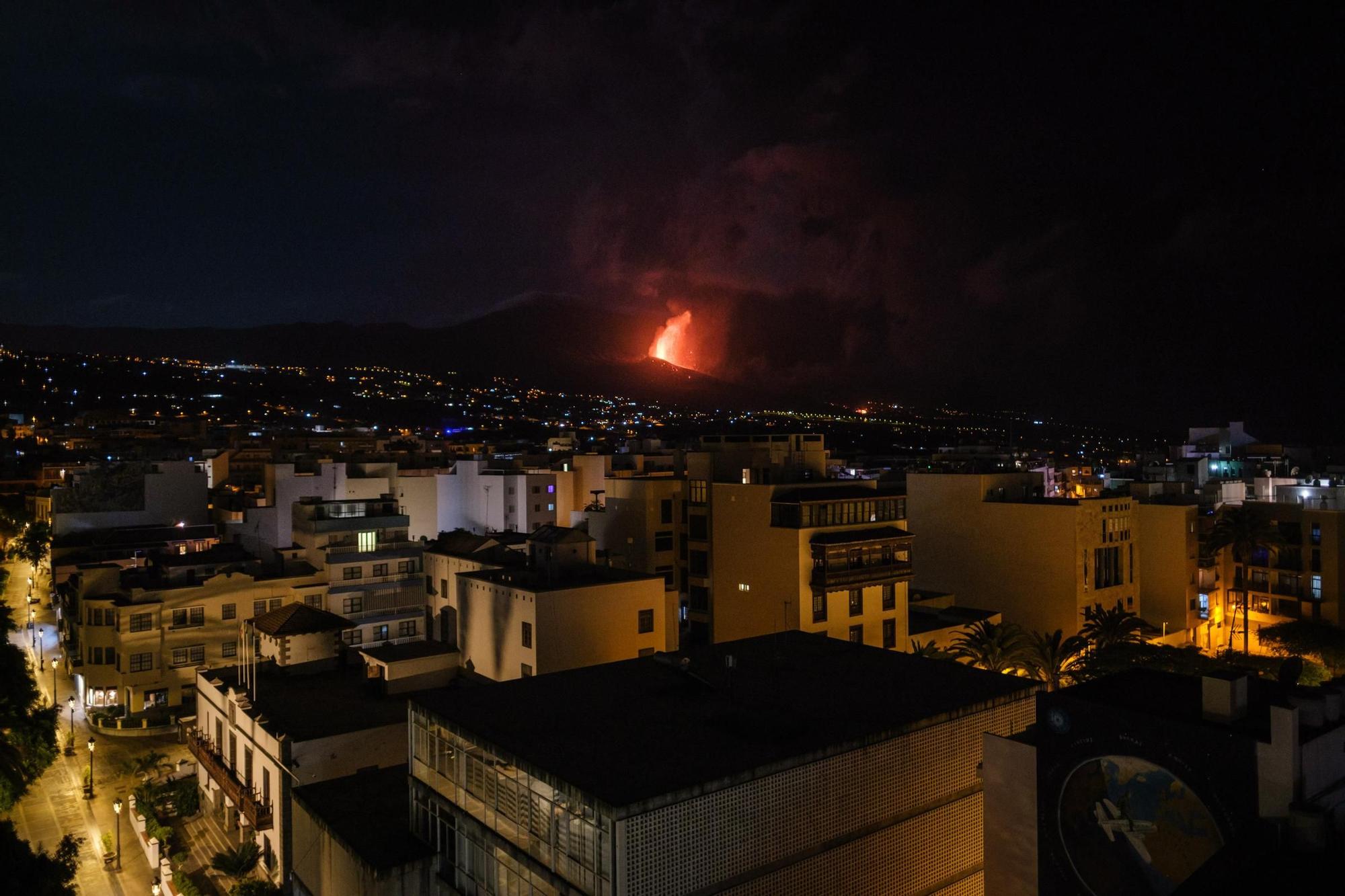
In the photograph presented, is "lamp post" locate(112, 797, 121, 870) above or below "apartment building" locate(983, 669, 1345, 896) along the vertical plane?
below

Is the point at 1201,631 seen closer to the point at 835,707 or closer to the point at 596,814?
the point at 835,707

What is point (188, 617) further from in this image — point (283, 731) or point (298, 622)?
point (283, 731)

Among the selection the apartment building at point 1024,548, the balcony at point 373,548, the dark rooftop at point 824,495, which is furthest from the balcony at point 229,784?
the apartment building at point 1024,548

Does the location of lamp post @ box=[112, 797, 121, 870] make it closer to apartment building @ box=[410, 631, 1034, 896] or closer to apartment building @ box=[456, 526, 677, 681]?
apartment building @ box=[456, 526, 677, 681]

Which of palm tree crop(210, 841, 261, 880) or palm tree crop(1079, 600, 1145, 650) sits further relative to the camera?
palm tree crop(1079, 600, 1145, 650)

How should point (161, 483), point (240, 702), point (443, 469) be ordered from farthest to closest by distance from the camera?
point (443, 469)
point (161, 483)
point (240, 702)

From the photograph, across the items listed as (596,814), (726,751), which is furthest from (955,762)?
(596,814)

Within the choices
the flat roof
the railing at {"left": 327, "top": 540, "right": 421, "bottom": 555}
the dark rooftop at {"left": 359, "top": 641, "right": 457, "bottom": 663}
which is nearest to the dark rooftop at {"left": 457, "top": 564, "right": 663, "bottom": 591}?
the dark rooftop at {"left": 359, "top": 641, "right": 457, "bottom": 663}
